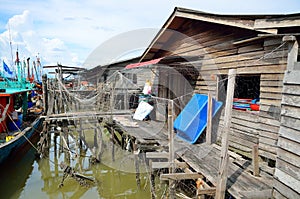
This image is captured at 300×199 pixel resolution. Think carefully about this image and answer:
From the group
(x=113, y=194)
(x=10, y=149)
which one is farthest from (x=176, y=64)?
(x=10, y=149)

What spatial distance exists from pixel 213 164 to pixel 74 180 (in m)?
5.71

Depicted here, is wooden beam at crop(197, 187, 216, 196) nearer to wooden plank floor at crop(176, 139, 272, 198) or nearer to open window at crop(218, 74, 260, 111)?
wooden plank floor at crop(176, 139, 272, 198)

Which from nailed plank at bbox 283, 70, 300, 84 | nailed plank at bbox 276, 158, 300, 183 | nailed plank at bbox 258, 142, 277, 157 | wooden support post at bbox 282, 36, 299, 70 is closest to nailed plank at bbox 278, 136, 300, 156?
nailed plank at bbox 276, 158, 300, 183

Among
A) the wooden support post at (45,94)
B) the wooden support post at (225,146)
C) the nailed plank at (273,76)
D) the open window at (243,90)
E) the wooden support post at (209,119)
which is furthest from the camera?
the wooden support post at (45,94)

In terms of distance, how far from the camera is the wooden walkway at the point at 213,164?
3877 millimetres

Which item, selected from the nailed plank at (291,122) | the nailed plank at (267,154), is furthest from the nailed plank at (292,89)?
the nailed plank at (267,154)

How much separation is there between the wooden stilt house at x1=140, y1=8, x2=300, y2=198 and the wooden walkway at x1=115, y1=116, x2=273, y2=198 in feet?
1.24

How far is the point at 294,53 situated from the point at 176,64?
3687 mm

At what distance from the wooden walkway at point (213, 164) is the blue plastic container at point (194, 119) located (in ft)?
0.92

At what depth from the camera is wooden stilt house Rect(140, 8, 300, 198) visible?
3244 mm

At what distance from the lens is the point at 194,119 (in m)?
6.75

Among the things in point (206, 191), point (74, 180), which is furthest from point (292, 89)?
point (74, 180)

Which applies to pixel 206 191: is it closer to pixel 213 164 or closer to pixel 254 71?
pixel 213 164

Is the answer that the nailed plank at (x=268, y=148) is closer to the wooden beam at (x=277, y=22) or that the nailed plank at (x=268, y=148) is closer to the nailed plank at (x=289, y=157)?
the nailed plank at (x=289, y=157)
